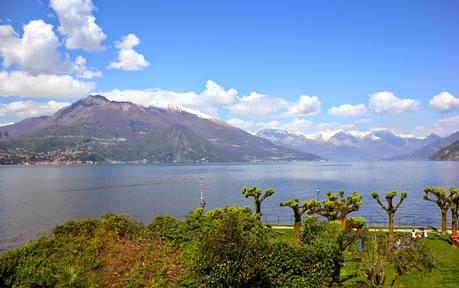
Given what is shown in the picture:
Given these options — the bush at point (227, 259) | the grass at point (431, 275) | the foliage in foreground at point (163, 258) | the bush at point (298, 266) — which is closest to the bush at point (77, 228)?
the foliage in foreground at point (163, 258)

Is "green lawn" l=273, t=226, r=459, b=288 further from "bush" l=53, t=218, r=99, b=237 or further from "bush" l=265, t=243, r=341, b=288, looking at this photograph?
"bush" l=53, t=218, r=99, b=237

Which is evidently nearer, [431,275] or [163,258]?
[163,258]

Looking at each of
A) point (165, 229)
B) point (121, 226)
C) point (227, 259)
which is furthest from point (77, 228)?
point (227, 259)

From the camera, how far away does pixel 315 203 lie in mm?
42000

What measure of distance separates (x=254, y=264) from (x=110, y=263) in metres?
9.14

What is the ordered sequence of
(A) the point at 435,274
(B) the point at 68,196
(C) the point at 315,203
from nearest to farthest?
1. (A) the point at 435,274
2. (C) the point at 315,203
3. (B) the point at 68,196

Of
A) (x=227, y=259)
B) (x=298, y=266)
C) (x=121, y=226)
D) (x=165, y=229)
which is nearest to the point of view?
(x=227, y=259)

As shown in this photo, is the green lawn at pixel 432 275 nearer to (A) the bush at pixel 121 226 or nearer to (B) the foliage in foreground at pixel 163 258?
(B) the foliage in foreground at pixel 163 258

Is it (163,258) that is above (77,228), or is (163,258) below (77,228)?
below

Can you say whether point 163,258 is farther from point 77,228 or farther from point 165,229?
point 77,228

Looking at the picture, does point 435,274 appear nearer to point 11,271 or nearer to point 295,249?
point 295,249

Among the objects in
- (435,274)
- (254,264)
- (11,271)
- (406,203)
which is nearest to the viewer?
(254,264)

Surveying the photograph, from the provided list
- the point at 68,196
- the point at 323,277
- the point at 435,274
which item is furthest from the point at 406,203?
the point at 68,196

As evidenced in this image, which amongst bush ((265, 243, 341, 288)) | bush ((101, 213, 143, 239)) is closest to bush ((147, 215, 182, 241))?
bush ((101, 213, 143, 239))
